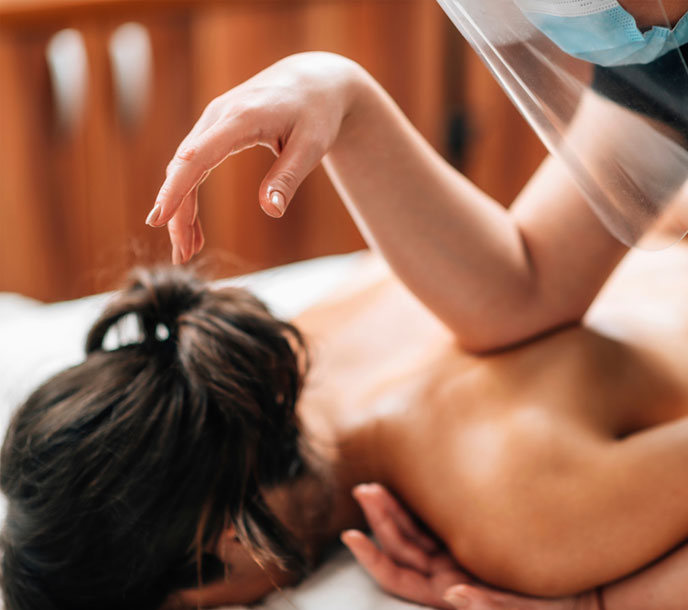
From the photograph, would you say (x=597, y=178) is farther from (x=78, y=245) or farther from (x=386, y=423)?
(x=78, y=245)

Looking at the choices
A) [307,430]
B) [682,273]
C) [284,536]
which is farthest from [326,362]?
[682,273]

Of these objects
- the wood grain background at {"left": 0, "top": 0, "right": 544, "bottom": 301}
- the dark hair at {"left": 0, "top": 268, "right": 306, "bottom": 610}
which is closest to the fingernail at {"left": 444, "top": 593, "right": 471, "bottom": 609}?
the dark hair at {"left": 0, "top": 268, "right": 306, "bottom": 610}

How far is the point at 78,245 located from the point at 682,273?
1.24m

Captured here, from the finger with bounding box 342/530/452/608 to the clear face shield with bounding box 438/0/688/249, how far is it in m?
0.35

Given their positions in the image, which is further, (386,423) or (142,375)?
(386,423)

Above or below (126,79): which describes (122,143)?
below

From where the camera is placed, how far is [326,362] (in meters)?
0.94

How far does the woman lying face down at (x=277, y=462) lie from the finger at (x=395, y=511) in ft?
0.05

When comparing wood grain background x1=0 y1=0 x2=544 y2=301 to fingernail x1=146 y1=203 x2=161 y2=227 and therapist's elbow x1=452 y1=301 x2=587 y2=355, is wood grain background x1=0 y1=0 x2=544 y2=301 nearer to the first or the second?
therapist's elbow x1=452 y1=301 x2=587 y2=355

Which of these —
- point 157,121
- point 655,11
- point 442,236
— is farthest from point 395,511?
point 157,121

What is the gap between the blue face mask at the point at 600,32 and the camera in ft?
1.57

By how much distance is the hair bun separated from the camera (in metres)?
0.74

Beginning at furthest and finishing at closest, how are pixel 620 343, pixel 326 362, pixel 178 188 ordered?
pixel 326 362 < pixel 620 343 < pixel 178 188

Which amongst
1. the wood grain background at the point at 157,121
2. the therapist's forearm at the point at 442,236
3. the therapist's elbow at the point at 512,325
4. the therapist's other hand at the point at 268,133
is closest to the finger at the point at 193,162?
the therapist's other hand at the point at 268,133
